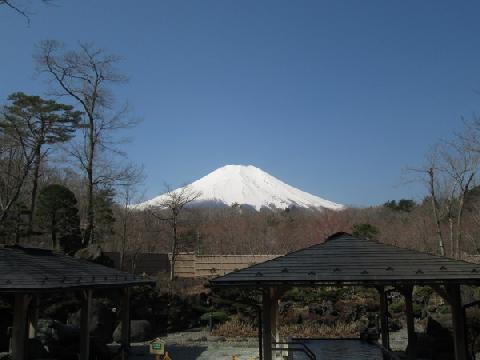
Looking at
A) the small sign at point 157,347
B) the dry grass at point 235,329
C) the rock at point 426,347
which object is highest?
the small sign at point 157,347

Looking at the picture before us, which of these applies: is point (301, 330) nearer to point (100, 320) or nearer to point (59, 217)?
point (100, 320)

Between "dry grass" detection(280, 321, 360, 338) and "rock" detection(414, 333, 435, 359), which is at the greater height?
"rock" detection(414, 333, 435, 359)

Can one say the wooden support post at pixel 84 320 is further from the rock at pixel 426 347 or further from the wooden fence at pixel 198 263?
the wooden fence at pixel 198 263

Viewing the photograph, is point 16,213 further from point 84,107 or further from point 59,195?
point 84,107

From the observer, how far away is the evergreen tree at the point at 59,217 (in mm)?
20891

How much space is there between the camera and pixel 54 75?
2348cm

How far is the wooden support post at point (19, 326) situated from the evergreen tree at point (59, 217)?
1194cm

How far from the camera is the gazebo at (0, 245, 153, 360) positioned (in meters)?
8.29

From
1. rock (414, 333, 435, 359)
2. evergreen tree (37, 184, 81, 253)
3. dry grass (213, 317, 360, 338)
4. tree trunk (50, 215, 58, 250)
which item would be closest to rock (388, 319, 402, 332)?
dry grass (213, 317, 360, 338)

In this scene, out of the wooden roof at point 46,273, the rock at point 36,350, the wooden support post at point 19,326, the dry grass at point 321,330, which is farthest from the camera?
the dry grass at point 321,330

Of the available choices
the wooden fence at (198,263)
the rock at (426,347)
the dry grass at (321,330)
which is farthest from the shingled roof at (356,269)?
the wooden fence at (198,263)

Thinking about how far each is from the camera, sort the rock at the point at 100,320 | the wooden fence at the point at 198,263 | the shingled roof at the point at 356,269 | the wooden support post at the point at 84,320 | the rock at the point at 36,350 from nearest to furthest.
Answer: the shingled roof at the point at 356,269
the wooden support post at the point at 84,320
the rock at the point at 36,350
the rock at the point at 100,320
the wooden fence at the point at 198,263

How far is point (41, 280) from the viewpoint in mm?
8508

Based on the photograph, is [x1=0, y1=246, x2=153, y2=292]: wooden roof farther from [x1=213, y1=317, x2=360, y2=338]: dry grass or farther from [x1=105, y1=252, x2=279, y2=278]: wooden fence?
[x1=105, y1=252, x2=279, y2=278]: wooden fence
